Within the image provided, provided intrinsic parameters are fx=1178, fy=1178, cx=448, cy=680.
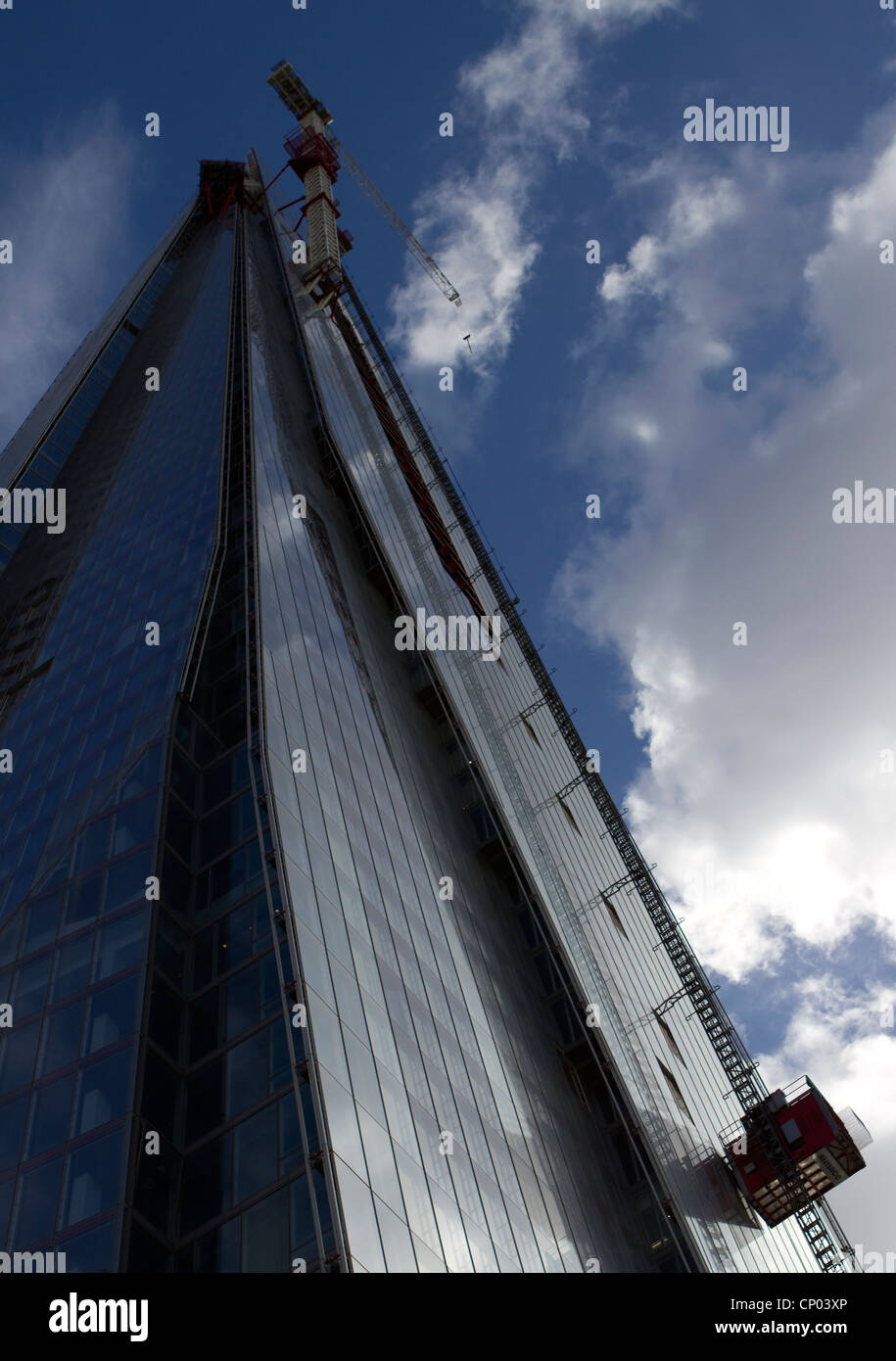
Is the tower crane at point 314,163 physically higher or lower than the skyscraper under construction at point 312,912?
higher

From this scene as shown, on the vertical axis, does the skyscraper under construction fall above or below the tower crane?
below

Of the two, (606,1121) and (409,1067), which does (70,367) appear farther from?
(409,1067)

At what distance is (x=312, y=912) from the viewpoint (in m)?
29.0

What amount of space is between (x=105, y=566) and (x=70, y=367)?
59.6 m

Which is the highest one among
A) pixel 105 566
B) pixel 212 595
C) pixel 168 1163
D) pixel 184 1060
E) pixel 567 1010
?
pixel 105 566

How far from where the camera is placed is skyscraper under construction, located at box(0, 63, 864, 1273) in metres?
23.9

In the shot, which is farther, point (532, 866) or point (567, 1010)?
point (532, 866)

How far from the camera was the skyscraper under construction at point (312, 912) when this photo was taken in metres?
23.9

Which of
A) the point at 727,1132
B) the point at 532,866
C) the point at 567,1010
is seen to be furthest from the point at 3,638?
the point at 727,1132

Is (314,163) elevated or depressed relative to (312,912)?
elevated

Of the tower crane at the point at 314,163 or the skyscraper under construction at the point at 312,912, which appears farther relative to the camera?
the tower crane at the point at 314,163

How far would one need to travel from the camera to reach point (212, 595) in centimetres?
4231

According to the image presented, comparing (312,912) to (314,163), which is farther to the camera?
(314,163)

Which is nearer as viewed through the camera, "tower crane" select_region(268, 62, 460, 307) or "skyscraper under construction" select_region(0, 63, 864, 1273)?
"skyscraper under construction" select_region(0, 63, 864, 1273)
